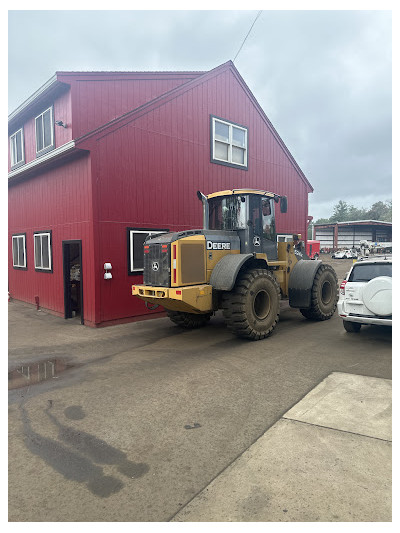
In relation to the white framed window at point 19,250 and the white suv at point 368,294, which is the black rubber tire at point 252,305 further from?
the white framed window at point 19,250

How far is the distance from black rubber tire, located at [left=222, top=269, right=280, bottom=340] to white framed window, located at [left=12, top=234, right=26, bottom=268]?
30.1 feet

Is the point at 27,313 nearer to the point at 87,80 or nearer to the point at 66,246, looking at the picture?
the point at 66,246

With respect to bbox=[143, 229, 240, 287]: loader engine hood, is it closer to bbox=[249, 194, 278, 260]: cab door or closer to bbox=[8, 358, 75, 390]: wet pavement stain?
bbox=[249, 194, 278, 260]: cab door

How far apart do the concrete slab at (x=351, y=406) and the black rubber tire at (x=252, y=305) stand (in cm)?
210

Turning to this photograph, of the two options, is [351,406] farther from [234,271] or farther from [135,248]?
[135,248]

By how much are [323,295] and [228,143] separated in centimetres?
643

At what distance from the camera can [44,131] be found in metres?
11.0

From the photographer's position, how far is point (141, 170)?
9.41 m

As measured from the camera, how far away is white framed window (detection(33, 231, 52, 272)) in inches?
419

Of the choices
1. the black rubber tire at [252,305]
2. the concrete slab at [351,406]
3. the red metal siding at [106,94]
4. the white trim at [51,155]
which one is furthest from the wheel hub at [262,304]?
the red metal siding at [106,94]

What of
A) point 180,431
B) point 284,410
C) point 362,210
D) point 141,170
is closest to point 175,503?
point 180,431

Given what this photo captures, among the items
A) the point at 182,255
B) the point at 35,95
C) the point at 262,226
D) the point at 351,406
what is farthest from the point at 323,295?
the point at 35,95

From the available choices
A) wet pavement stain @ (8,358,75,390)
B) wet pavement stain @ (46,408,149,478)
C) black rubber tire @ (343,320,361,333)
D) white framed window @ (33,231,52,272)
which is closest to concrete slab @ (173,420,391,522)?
wet pavement stain @ (46,408,149,478)

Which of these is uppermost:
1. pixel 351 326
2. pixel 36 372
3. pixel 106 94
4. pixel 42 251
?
pixel 106 94
